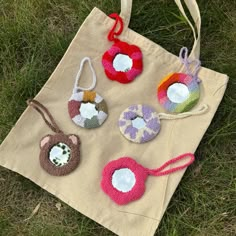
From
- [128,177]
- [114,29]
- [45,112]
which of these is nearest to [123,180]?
[128,177]

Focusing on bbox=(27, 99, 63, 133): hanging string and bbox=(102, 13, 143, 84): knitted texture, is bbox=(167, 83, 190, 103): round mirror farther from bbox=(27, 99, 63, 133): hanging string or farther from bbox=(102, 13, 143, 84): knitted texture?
bbox=(27, 99, 63, 133): hanging string

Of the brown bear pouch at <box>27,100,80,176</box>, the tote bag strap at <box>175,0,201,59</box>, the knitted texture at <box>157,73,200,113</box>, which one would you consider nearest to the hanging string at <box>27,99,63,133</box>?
the brown bear pouch at <box>27,100,80,176</box>

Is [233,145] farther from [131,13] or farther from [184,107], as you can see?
[131,13]

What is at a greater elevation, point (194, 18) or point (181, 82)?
point (194, 18)

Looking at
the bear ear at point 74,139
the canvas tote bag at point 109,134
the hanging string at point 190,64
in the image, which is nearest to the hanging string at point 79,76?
the canvas tote bag at point 109,134

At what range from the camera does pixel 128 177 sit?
1.25 metres

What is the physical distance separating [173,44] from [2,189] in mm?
577

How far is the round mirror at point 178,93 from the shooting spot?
51.7 inches

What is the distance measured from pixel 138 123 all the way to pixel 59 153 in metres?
0.20

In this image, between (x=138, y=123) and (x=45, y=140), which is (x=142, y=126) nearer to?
(x=138, y=123)

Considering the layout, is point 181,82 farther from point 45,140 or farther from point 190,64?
point 45,140

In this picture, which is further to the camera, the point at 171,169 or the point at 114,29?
the point at 114,29

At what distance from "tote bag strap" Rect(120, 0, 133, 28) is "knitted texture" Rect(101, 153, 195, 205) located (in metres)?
0.36

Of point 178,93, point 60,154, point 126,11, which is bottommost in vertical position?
point 60,154
